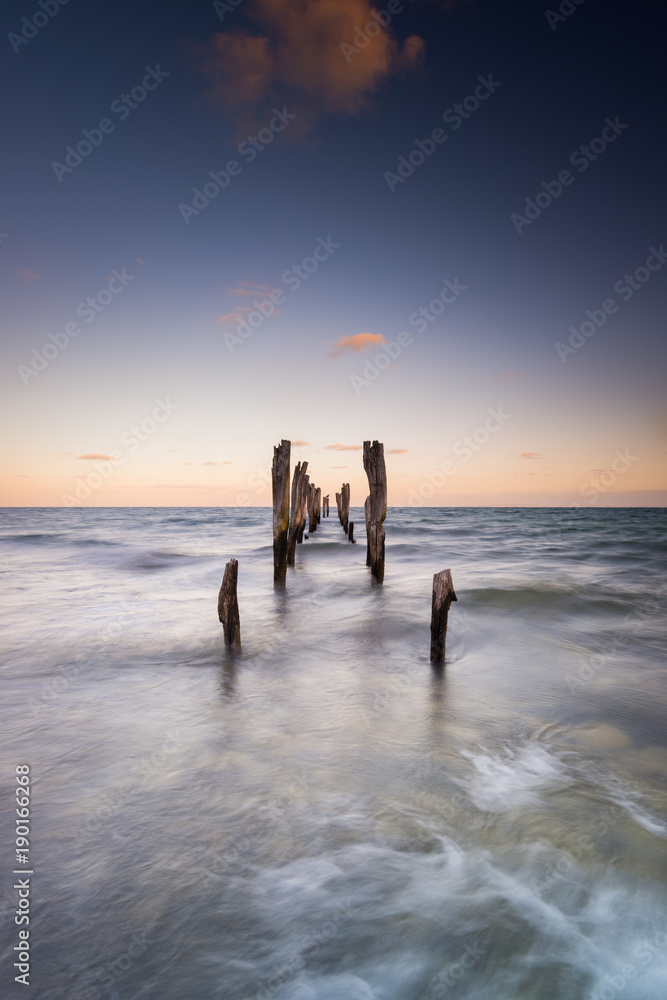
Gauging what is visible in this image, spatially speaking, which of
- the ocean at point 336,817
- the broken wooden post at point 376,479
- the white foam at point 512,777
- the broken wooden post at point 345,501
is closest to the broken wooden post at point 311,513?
the broken wooden post at point 345,501

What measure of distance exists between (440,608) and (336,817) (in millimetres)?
3907

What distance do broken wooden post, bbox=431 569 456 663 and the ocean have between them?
31cm

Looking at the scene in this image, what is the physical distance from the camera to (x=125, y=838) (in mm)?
3686

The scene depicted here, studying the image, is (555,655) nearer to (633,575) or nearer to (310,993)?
(310,993)

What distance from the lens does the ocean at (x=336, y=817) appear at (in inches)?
112

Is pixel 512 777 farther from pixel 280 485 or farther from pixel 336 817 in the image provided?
pixel 280 485

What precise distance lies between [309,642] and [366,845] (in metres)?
5.42

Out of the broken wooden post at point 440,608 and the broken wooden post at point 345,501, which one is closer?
the broken wooden post at point 440,608

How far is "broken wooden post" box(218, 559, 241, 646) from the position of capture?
7.65 metres

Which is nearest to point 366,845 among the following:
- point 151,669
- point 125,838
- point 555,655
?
point 125,838

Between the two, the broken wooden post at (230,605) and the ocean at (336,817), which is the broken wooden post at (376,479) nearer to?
the ocean at (336,817)

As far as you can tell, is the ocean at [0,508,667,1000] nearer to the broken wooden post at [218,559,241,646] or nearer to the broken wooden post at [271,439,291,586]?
the broken wooden post at [218,559,241,646]

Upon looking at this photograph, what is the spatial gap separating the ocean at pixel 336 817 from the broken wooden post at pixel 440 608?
0.31 meters

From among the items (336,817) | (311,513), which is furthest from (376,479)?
(311,513)
